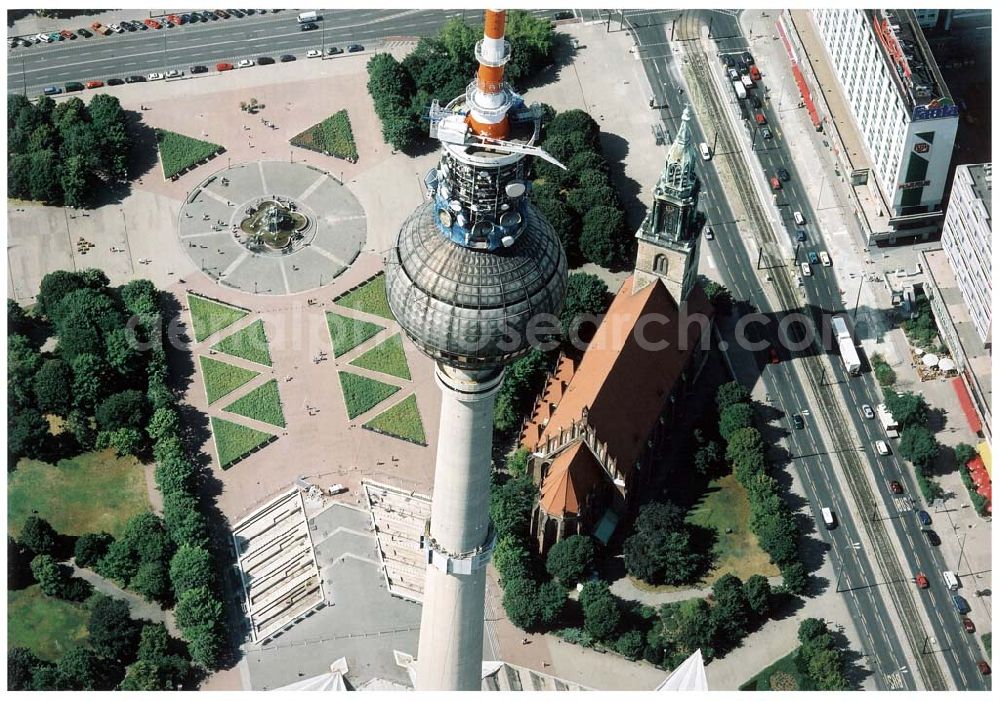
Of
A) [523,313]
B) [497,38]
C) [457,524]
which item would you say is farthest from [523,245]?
[457,524]

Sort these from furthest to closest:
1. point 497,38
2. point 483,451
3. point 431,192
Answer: point 483,451 → point 431,192 → point 497,38

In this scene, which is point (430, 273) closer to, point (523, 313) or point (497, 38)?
point (523, 313)

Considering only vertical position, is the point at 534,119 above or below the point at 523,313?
above

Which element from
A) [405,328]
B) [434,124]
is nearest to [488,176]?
[434,124]

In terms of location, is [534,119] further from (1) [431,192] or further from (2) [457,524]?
(2) [457,524]

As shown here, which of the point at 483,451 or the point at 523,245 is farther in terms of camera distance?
the point at 483,451

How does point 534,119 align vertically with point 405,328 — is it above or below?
above

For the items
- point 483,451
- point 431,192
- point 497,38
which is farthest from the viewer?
point 483,451

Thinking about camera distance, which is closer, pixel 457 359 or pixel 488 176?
pixel 488 176

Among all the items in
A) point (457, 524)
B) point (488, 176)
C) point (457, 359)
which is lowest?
point (457, 524)
